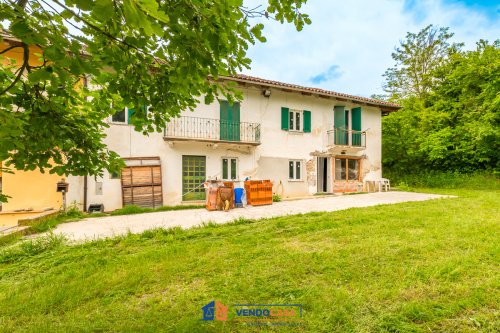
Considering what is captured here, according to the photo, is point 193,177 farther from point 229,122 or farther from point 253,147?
point 253,147

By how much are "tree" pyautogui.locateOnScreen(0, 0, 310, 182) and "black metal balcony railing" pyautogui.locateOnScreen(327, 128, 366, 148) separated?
11.8 metres

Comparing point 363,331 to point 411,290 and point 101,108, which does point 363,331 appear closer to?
point 411,290

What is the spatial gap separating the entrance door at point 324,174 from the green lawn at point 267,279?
351 inches

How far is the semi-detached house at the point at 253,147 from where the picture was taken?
916 centimetres

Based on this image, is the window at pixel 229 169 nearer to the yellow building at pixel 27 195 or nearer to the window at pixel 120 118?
the window at pixel 120 118

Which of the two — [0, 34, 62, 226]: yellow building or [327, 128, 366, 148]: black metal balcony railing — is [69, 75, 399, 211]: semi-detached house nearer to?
[327, 128, 366, 148]: black metal balcony railing

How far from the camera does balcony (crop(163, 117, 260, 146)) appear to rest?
32.4 feet

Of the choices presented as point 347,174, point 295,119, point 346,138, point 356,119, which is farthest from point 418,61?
point 295,119

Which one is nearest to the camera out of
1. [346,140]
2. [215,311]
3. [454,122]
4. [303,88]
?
[215,311]

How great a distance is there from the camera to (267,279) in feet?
8.99

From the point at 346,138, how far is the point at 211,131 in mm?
7911

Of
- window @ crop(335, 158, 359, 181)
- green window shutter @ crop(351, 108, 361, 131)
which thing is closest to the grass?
window @ crop(335, 158, 359, 181)

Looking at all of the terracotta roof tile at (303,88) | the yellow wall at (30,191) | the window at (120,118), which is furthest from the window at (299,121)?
the yellow wall at (30,191)

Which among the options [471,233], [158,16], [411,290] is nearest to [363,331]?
[411,290]
